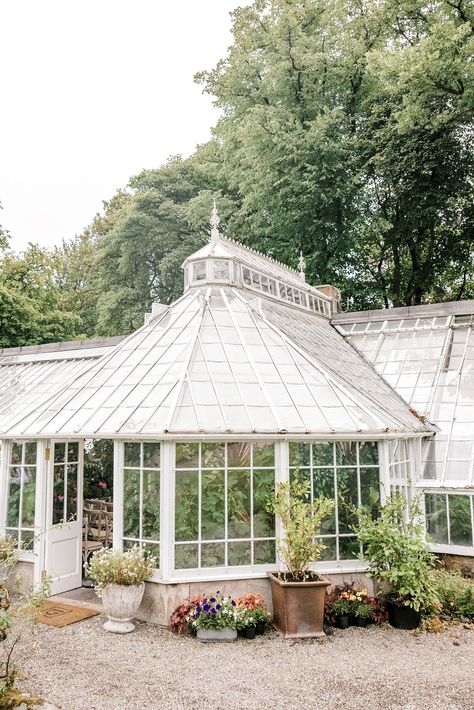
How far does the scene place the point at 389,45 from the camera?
20656 mm

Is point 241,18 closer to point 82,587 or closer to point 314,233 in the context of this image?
point 314,233

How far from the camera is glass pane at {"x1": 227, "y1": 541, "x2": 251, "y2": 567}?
23.9 ft

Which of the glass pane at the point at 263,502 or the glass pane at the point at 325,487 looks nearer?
the glass pane at the point at 263,502

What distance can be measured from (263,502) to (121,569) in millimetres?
2066

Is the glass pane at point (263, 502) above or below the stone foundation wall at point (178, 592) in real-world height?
above

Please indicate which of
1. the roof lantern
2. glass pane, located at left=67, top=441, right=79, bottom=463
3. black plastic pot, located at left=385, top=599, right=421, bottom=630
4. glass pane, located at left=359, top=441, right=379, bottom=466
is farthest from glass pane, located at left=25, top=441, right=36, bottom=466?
black plastic pot, located at left=385, top=599, right=421, bottom=630

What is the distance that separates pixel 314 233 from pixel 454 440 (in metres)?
12.3

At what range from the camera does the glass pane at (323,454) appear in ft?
25.5

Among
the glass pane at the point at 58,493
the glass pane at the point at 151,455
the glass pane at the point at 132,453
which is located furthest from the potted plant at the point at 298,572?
the glass pane at the point at 58,493

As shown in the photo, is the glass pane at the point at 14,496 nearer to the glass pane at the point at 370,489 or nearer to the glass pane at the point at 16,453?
the glass pane at the point at 16,453

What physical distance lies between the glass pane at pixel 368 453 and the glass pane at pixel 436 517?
5.92ft

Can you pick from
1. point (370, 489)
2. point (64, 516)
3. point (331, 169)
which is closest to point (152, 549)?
point (64, 516)

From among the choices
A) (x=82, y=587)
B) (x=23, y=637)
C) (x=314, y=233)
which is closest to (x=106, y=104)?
(x=314, y=233)

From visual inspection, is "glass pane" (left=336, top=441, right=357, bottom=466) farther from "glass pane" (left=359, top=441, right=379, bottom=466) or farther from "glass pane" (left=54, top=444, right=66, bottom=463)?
"glass pane" (left=54, top=444, right=66, bottom=463)
